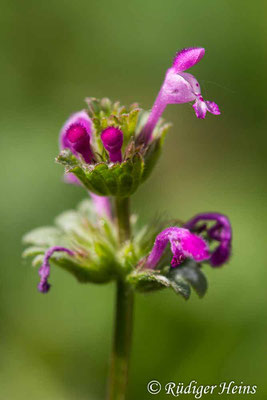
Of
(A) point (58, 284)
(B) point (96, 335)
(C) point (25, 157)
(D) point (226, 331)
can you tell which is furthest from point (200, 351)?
(C) point (25, 157)

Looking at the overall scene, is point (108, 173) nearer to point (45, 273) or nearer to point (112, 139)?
point (112, 139)

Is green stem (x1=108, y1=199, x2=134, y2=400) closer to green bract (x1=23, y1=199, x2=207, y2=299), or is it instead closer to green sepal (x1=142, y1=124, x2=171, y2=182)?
green bract (x1=23, y1=199, x2=207, y2=299)

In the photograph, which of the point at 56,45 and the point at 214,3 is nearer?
the point at 214,3

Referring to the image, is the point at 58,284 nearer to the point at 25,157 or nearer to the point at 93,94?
the point at 25,157

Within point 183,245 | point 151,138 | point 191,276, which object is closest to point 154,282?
point 191,276

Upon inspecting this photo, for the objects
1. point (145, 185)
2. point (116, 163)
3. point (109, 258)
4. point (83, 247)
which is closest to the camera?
point (116, 163)

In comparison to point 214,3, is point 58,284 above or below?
below
